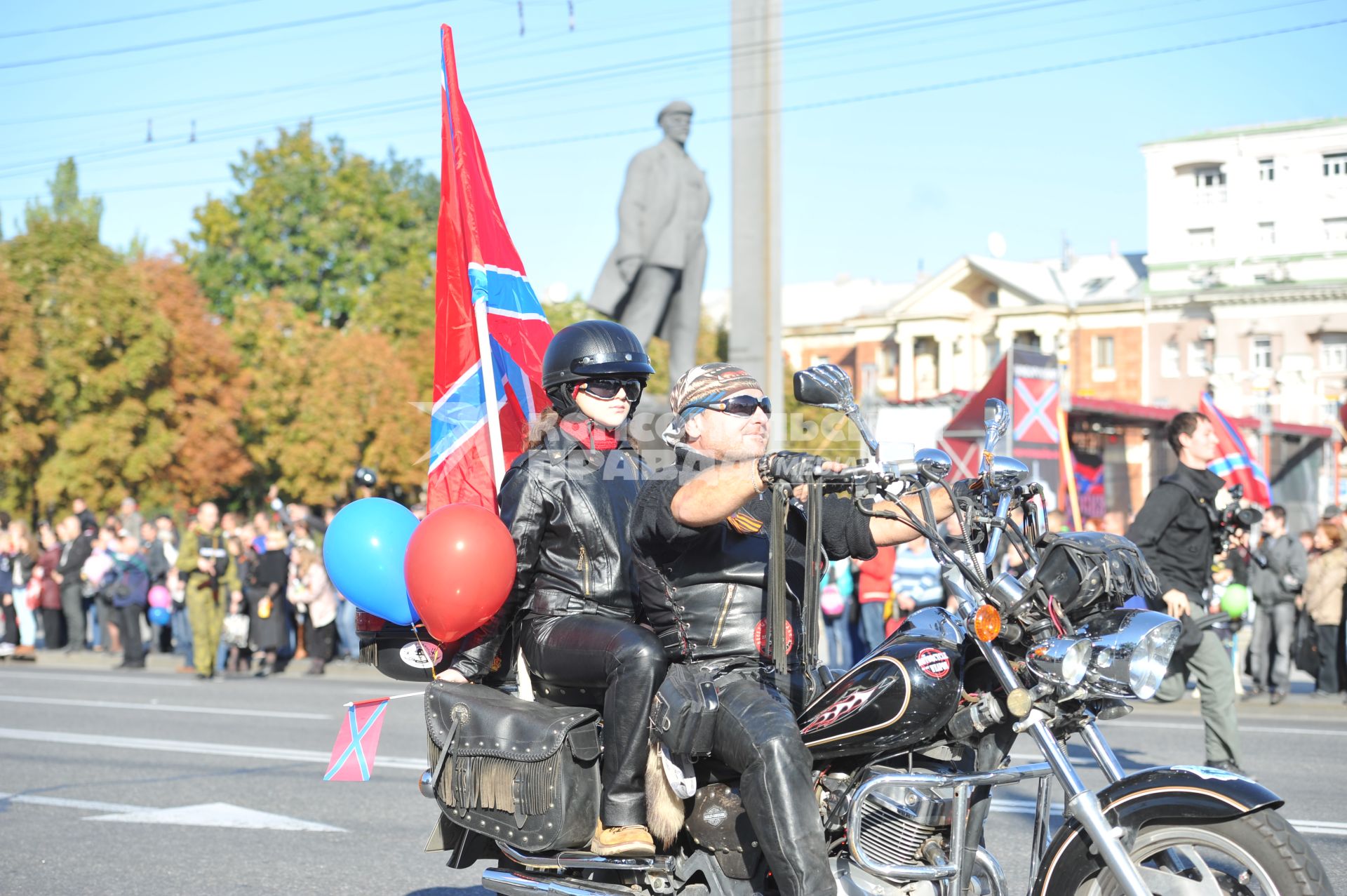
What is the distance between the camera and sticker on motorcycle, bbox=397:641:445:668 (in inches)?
173

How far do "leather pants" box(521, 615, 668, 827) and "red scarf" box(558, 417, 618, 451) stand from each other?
0.57 metres

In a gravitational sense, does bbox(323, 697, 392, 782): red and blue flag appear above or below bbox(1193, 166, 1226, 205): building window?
below

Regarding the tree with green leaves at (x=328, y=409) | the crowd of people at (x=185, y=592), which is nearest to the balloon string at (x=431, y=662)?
the crowd of people at (x=185, y=592)

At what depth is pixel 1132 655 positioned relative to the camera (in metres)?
3.34

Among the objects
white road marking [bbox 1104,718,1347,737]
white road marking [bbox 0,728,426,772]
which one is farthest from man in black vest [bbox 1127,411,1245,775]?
white road marking [bbox 0,728,426,772]

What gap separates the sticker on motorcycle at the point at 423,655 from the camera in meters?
4.41

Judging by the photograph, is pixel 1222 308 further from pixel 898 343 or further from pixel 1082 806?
pixel 1082 806

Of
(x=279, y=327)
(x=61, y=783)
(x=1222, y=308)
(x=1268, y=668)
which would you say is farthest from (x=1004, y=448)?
(x=1222, y=308)

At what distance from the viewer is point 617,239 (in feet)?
43.5

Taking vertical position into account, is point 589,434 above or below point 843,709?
above

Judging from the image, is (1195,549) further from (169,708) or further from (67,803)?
(169,708)

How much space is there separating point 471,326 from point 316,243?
46549 millimetres

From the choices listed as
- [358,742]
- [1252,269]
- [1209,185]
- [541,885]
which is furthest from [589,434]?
[1252,269]

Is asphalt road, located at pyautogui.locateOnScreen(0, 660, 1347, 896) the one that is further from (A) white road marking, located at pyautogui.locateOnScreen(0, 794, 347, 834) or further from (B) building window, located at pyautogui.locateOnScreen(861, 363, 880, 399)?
(B) building window, located at pyautogui.locateOnScreen(861, 363, 880, 399)
